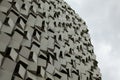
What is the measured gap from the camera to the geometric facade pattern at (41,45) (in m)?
6.45

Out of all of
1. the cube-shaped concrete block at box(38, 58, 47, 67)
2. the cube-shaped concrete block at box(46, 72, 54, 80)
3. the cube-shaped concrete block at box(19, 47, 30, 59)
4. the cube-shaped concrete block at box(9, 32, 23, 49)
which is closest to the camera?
the cube-shaped concrete block at box(9, 32, 23, 49)

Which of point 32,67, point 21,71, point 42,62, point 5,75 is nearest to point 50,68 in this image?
point 42,62

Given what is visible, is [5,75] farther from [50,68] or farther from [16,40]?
[50,68]

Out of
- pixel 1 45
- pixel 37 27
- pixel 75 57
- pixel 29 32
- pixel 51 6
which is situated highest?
pixel 51 6

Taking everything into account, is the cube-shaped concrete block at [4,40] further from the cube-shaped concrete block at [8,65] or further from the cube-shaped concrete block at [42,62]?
the cube-shaped concrete block at [42,62]

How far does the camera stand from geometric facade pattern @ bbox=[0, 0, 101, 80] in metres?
6.45

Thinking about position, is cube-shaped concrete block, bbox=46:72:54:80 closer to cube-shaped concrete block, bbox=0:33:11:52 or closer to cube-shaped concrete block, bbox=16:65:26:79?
cube-shaped concrete block, bbox=16:65:26:79

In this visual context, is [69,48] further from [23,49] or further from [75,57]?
[23,49]

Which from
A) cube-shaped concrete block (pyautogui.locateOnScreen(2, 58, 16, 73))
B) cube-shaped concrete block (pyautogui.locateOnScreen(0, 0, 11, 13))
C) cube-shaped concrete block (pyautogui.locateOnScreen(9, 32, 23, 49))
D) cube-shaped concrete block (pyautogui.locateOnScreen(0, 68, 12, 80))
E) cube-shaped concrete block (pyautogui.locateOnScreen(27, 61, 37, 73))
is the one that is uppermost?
cube-shaped concrete block (pyautogui.locateOnScreen(0, 0, 11, 13))

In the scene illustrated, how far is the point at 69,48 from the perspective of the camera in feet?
32.9

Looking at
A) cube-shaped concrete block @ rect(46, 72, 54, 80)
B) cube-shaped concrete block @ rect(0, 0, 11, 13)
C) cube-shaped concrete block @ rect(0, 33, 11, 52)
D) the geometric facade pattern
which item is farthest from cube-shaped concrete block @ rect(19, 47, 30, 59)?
cube-shaped concrete block @ rect(0, 0, 11, 13)

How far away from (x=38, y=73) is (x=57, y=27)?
10.9ft

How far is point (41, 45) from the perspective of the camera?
8055 mm


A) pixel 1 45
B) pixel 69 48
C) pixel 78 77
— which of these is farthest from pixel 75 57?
pixel 1 45
